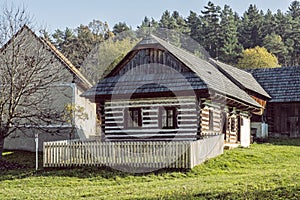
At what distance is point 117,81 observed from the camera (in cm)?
2425

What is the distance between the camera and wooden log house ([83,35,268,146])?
2269 centimetres

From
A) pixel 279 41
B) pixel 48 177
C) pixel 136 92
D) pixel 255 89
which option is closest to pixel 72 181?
pixel 48 177

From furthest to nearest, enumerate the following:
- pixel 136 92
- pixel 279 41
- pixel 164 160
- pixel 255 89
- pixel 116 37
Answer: pixel 279 41, pixel 116 37, pixel 255 89, pixel 136 92, pixel 164 160

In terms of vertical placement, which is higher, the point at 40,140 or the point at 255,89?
the point at 255,89

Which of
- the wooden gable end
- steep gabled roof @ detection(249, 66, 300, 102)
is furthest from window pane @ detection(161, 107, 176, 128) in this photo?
steep gabled roof @ detection(249, 66, 300, 102)

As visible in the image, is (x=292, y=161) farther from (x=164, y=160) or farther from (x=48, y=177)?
(x=48, y=177)

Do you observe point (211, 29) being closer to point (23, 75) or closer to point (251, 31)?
point (251, 31)

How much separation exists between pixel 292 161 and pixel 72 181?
1005 cm

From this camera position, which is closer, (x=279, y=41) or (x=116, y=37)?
(x=116, y=37)

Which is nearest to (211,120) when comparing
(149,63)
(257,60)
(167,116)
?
(167,116)

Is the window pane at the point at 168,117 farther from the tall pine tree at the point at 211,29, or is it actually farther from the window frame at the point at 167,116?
the tall pine tree at the point at 211,29

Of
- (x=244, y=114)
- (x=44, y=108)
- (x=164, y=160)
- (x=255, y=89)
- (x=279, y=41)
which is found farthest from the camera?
(x=279, y=41)

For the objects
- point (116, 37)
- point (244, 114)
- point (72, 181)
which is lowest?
point (72, 181)

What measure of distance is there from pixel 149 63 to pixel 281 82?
57.6 feet
